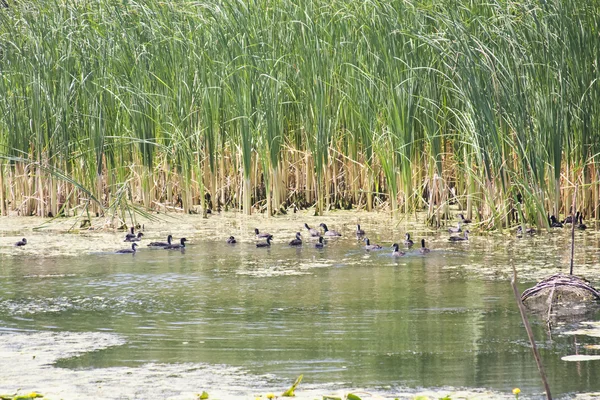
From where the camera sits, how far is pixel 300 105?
10.1m

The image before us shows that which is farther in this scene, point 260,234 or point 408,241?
point 260,234

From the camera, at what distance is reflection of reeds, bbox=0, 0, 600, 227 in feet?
28.4

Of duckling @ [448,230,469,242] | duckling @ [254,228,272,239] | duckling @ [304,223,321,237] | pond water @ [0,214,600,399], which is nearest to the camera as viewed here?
pond water @ [0,214,600,399]

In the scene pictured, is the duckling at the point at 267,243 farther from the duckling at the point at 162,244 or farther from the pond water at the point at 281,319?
the duckling at the point at 162,244

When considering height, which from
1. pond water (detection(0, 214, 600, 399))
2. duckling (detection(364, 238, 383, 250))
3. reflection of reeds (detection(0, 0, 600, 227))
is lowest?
pond water (detection(0, 214, 600, 399))

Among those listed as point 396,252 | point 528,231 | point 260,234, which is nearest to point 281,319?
point 396,252

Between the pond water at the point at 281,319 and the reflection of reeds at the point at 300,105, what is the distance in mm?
846

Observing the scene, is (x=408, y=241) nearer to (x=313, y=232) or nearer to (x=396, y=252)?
(x=396, y=252)

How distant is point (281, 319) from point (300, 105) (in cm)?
468

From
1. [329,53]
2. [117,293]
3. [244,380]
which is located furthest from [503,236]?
[244,380]

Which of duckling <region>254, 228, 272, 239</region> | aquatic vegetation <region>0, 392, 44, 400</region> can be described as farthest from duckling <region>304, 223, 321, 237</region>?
aquatic vegetation <region>0, 392, 44, 400</region>

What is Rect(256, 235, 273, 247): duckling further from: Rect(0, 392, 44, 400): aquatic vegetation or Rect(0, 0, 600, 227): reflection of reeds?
Rect(0, 392, 44, 400): aquatic vegetation

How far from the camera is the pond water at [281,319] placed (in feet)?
14.5

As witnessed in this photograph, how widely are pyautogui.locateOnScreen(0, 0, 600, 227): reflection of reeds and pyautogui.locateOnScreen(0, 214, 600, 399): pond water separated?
2.77 ft
